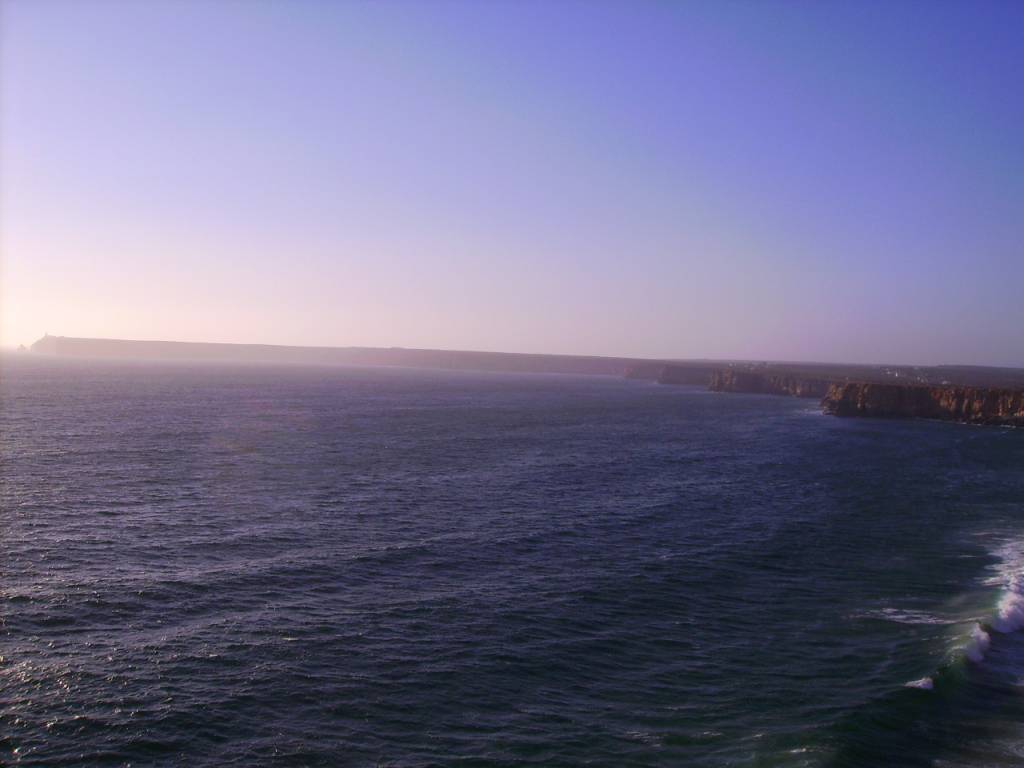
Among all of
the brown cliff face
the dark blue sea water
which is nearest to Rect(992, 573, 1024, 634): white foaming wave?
the dark blue sea water

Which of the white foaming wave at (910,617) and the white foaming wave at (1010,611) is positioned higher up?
the white foaming wave at (1010,611)

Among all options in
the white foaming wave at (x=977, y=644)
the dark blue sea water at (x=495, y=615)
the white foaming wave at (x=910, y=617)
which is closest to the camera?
the dark blue sea water at (x=495, y=615)

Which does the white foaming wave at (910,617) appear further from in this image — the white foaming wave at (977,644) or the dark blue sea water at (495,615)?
the white foaming wave at (977,644)

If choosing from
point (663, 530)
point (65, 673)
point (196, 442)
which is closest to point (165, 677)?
point (65, 673)

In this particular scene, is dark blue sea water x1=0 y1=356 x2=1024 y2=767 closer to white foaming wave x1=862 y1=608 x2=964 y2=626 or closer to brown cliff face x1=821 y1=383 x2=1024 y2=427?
white foaming wave x1=862 y1=608 x2=964 y2=626

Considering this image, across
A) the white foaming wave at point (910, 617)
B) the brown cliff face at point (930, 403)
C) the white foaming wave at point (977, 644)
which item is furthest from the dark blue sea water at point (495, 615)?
the brown cliff face at point (930, 403)

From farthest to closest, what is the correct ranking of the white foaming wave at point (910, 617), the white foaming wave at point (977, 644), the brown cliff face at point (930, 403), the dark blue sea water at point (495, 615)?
1. the brown cliff face at point (930, 403)
2. the white foaming wave at point (910, 617)
3. the white foaming wave at point (977, 644)
4. the dark blue sea water at point (495, 615)
